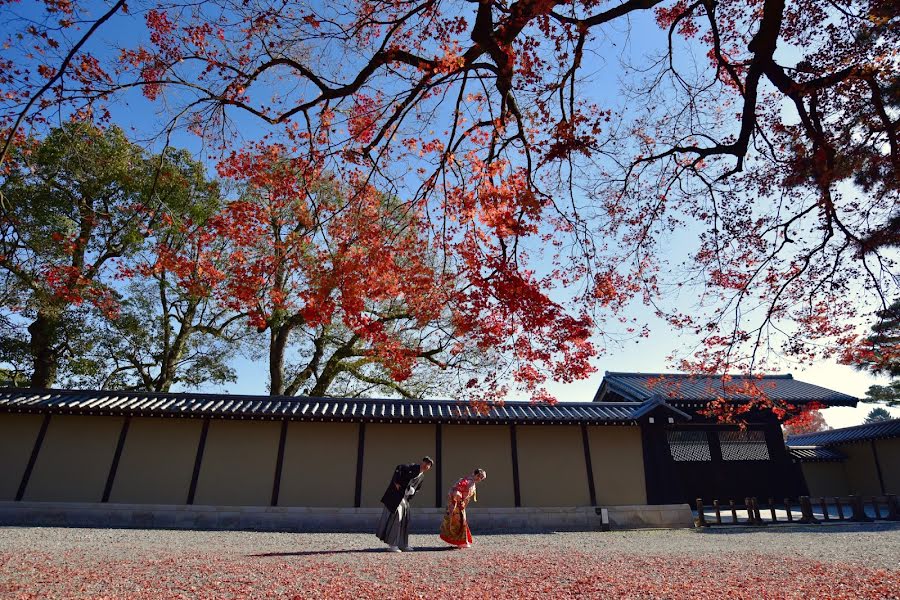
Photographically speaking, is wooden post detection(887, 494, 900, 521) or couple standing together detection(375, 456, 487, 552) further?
wooden post detection(887, 494, 900, 521)

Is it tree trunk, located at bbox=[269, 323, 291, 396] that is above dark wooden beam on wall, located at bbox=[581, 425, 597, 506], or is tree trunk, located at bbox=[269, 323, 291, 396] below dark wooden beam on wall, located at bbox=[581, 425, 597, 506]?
above

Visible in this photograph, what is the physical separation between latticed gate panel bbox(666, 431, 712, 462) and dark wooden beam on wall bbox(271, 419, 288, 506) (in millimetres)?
11868

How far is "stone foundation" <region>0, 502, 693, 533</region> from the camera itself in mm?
11445

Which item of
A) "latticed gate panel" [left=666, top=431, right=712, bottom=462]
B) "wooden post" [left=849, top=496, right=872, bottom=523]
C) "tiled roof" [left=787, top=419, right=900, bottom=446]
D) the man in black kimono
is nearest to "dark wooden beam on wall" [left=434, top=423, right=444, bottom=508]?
the man in black kimono

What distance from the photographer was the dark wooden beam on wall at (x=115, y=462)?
40.1 feet

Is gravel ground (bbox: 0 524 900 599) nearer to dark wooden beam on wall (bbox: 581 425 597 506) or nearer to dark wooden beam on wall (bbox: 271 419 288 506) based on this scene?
dark wooden beam on wall (bbox: 271 419 288 506)

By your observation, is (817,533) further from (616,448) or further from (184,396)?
(184,396)

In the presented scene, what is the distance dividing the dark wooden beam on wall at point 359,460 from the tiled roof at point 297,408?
0.54 m

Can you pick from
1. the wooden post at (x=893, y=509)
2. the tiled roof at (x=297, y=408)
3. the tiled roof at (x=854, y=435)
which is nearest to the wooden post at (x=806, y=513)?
the wooden post at (x=893, y=509)

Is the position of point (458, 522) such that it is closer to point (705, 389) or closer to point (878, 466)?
point (705, 389)

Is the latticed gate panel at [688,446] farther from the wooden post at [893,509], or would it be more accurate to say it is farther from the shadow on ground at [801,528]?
the wooden post at [893,509]

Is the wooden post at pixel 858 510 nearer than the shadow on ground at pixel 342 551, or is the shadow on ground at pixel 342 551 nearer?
the shadow on ground at pixel 342 551

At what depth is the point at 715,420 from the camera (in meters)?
16.4

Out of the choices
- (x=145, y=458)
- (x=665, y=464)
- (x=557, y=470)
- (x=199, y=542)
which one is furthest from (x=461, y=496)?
(x=145, y=458)
